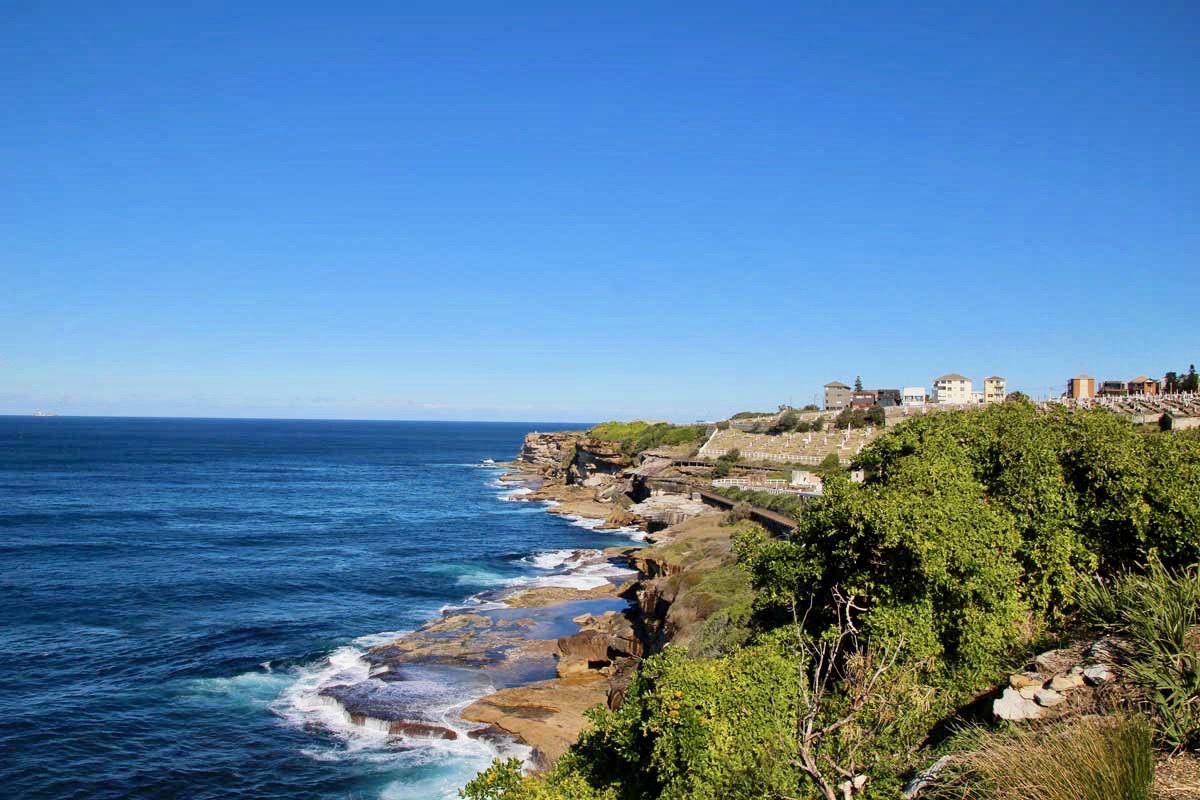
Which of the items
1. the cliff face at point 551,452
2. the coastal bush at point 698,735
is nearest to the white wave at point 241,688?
the coastal bush at point 698,735

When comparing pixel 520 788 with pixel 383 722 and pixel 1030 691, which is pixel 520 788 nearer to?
pixel 1030 691

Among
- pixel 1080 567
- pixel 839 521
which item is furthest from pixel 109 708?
pixel 1080 567

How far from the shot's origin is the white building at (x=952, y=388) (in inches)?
4281

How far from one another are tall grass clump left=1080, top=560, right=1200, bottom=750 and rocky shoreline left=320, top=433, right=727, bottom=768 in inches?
545

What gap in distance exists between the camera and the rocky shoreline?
76.8ft

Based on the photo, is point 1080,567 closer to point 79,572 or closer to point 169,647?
point 169,647

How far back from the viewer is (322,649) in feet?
103

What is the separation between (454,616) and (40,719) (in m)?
16.3

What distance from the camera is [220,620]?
3481 centimetres

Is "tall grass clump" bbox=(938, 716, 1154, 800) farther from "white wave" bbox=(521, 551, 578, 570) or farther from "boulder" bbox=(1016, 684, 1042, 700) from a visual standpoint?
"white wave" bbox=(521, 551, 578, 570)

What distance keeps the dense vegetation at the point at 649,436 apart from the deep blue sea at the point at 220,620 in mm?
24928

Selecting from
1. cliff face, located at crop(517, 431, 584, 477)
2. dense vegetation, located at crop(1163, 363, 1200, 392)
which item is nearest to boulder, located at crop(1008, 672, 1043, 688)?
dense vegetation, located at crop(1163, 363, 1200, 392)

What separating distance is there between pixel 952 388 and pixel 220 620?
10477 cm

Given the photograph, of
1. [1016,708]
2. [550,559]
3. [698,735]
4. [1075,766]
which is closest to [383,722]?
[698,735]
